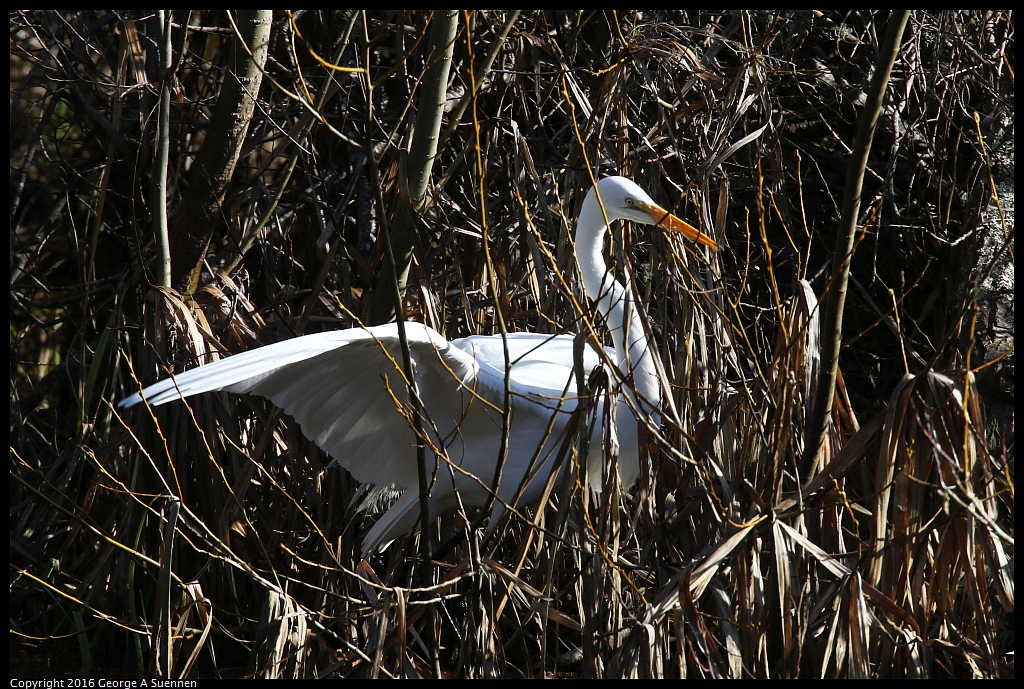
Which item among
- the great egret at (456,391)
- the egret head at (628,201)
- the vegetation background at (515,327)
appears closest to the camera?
the vegetation background at (515,327)

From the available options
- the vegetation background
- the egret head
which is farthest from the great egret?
the vegetation background

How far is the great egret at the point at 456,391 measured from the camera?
2.00 meters

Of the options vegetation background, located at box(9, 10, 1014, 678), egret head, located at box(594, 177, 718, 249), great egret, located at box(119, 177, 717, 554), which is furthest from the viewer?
egret head, located at box(594, 177, 718, 249)

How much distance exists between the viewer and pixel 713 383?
2.03 metres

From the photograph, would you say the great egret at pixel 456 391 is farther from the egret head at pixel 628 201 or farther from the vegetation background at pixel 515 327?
the vegetation background at pixel 515 327

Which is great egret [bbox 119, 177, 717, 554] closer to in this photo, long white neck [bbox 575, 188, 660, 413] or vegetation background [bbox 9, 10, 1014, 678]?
long white neck [bbox 575, 188, 660, 413]

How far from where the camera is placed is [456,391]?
7.12 ft

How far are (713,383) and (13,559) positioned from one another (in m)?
2.03

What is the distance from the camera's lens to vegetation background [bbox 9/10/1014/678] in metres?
1.58

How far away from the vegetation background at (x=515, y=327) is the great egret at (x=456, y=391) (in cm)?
10

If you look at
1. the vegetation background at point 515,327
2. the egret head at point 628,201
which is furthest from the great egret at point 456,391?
the vegetation background at point 515,327

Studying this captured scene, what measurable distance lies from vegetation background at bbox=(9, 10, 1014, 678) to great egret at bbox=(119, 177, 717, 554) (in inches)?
4.1

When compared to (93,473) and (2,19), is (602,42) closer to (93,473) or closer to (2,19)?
(2,19)

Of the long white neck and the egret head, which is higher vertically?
the egret head
